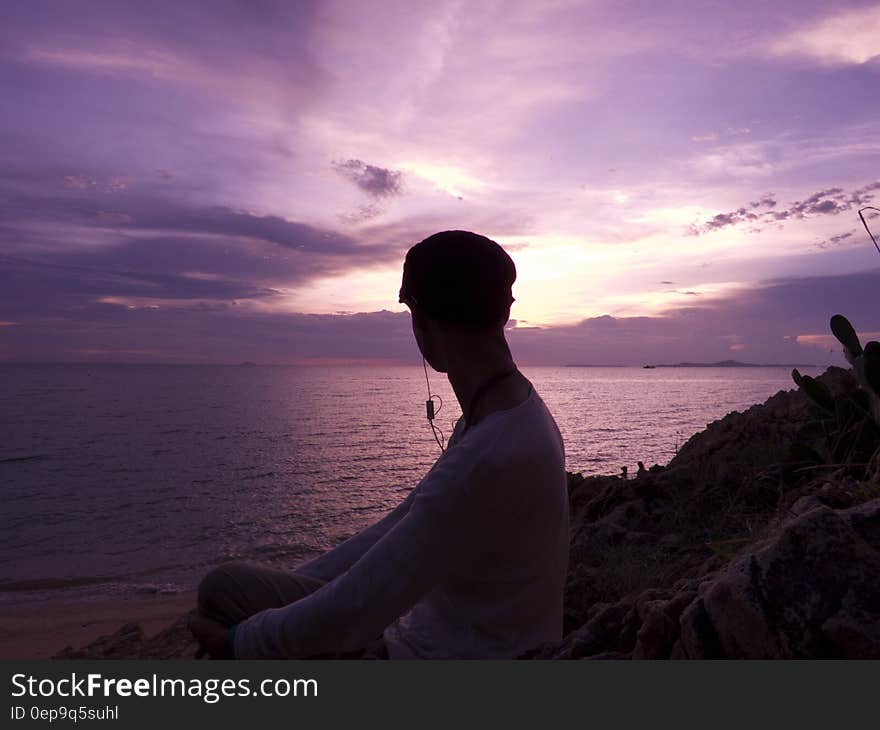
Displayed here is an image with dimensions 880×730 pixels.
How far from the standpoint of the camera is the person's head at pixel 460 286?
6.64 feet

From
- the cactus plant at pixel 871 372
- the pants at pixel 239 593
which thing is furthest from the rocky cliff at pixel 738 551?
the pants at pixel 239 593

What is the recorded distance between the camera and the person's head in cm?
202

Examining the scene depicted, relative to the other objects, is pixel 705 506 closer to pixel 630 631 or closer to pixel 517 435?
pixel 630 631

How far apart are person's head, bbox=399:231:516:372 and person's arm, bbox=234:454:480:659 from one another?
499mm

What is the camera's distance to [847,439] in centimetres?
575

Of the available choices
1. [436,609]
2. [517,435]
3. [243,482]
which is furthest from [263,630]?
[243,482]

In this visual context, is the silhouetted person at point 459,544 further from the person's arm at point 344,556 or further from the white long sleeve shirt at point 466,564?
the person's arm at point 344,556

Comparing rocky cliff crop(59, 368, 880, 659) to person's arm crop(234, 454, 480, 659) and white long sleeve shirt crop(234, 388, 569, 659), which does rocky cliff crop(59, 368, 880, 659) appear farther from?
person's arm crop(234, 454, 480, 659)

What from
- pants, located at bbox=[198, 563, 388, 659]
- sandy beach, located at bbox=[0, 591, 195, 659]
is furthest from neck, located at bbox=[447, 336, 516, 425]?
sandy beach, located at bbox=[0, 591, 195, 659]

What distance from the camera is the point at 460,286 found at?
2.02 metres

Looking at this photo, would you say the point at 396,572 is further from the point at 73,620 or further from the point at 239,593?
the point at 73,620

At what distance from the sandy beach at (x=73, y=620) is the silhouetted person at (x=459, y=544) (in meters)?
7.16

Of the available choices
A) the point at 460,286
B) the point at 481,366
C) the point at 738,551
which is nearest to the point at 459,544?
the point at 481,366

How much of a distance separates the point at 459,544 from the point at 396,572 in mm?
215
